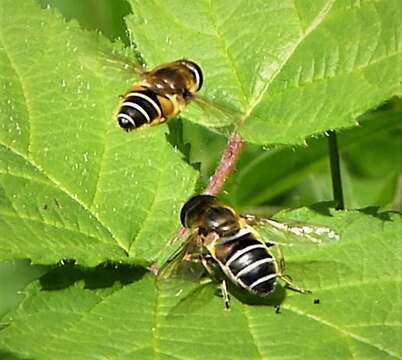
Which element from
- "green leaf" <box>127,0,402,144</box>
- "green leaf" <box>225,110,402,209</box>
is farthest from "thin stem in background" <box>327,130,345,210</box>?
"green leaf" <box>225,110,402,209</box>

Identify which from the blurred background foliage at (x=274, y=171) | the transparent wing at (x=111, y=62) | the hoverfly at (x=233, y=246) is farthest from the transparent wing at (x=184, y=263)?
the blurred background foliage at (x=274, y=171)

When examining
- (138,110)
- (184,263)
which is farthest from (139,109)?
(184,263)

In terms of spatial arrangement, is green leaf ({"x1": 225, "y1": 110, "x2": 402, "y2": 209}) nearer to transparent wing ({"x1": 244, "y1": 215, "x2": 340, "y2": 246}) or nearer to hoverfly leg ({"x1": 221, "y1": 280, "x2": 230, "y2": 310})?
transparent wing ({"x1": 244, "y1": 215, "x2": 340, "y2": 246})

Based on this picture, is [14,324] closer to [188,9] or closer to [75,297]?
[75,297]

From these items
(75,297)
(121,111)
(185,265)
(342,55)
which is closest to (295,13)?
(342,55)

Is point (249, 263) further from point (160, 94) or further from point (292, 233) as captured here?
point (160, 94)

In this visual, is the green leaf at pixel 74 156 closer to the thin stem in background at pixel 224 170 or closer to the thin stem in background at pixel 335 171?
the thin stem in background at pixel 224 170

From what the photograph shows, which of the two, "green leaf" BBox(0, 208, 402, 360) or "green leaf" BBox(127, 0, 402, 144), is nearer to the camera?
Result: "green leaf" BBox(0, 208, 402, 360)
